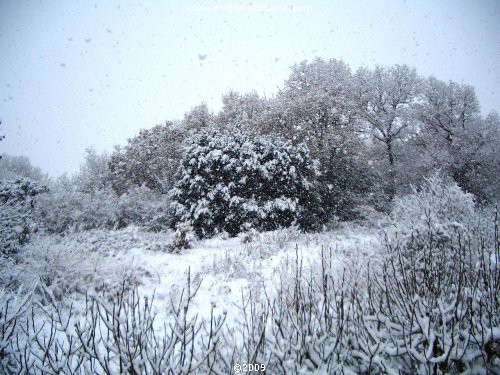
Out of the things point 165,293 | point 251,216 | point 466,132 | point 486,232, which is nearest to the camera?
point 486,232

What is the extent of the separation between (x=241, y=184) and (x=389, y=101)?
15851mm

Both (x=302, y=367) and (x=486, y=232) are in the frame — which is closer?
(x=302, y=367)

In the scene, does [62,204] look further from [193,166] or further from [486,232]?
[486,232]

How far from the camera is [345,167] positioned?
1808cm

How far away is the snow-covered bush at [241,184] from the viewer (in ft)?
45.3

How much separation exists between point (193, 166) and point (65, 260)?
9.05 meters

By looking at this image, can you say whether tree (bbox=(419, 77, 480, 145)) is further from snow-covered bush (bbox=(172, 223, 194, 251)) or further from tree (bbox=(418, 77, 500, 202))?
snow-covered bush (bbox=(172, 223, 194, 251))

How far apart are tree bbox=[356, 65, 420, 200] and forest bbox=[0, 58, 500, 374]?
13cm

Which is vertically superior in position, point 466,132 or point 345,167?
point 466,132

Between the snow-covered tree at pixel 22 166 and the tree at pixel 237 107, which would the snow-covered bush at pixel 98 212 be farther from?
the snow-covered tree at pixel 22 166

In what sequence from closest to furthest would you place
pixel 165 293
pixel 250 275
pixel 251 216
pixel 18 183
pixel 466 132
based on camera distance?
Answer: pixel 165 293 < pixel 250 275 < pixel 251 216 < pixel 466 132 < pixel 18 183

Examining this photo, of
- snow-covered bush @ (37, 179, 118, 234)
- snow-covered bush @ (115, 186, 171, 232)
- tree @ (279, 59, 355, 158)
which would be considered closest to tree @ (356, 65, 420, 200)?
tree @ (279, 59, 355, 158)

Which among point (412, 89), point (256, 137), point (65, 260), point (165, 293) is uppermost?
point (412, 89)

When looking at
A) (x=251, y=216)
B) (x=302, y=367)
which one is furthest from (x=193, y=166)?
(x=302, y=367)
